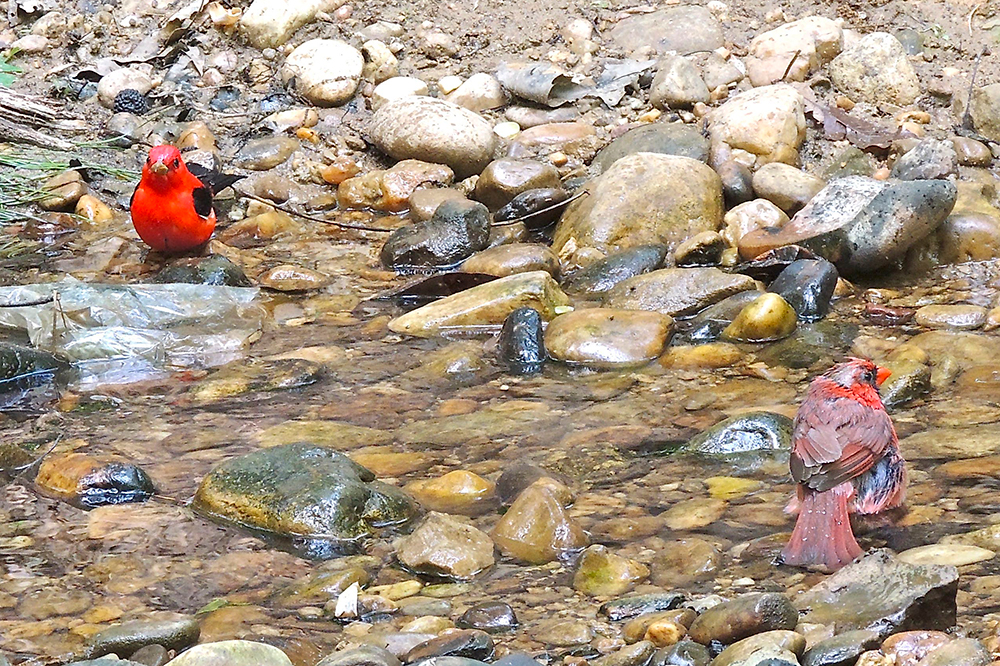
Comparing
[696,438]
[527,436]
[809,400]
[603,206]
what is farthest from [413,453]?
[603,206]

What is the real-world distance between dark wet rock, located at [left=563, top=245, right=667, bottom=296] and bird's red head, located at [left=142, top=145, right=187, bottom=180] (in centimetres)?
221

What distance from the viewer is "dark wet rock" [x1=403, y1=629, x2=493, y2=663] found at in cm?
258

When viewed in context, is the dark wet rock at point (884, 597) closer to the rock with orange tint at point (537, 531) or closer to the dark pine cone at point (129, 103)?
the rock with orange tint at point (537, 531)

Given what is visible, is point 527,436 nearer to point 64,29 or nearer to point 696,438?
point 696,438

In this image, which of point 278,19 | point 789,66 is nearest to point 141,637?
point 789,66

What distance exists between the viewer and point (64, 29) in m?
8.90

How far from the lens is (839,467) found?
3.30m

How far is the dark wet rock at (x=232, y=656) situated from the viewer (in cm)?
245

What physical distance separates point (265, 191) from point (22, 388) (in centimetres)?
295

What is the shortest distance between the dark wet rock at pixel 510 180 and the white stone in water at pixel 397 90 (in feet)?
4.38

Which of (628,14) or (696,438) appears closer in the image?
(696,438)

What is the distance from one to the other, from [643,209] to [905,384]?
7.31 feet

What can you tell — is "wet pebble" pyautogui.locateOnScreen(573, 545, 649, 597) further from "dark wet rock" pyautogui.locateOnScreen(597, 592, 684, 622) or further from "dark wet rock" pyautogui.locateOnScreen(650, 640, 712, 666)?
"dark wet rock" pyautogui.locateOnScreen(650, 640, 712, 666)

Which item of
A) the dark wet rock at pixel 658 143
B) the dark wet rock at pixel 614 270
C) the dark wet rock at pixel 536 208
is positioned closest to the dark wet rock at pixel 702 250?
the dark wet rock at pixel 614 270
